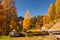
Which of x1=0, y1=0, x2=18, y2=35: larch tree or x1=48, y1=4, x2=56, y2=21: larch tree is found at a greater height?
x1=48, y1=4, x2=56, y2=21: larch tree

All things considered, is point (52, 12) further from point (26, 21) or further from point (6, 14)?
point (6, 14)

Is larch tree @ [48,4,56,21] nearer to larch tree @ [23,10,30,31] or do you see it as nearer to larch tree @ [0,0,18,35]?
larch tree @ [23,10,30,31]

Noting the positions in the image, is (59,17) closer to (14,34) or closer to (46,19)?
(46,19)

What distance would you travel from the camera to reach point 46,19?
74.5m

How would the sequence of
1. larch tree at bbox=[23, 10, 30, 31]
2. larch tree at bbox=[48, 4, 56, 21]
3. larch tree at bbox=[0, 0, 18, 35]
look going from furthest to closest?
larch tree at bbox=[48, 4, 56, 21] → larch tree at bbox=[23, 10, 30, 31] → larch tree at bbox=[0, 0, 18, 35]

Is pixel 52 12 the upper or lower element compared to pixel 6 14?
upper

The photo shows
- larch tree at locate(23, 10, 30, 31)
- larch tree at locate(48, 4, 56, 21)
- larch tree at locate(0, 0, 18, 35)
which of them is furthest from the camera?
larch tree at locate(48, 4, 56, 21)

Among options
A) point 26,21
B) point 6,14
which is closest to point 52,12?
point 26,21

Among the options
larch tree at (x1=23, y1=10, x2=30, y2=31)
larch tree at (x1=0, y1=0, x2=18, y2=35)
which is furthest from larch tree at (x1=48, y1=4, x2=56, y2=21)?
larch tree at (x1=0, y1=0, x2=18, y2=35)

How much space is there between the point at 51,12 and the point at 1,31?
41432 mm

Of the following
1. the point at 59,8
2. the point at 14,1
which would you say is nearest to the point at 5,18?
the point at 14,1

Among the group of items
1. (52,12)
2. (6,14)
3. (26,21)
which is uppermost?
(52,12)

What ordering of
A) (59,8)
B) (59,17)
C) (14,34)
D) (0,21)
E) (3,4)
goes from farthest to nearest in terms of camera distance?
(59,17) < (59,8) < (3,4) < (0,21) < (14,34)

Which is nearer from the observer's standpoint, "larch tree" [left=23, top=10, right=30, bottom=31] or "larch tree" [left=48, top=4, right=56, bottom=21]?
"larch tree" [left=23, top=10, right=30, bottom=31]
